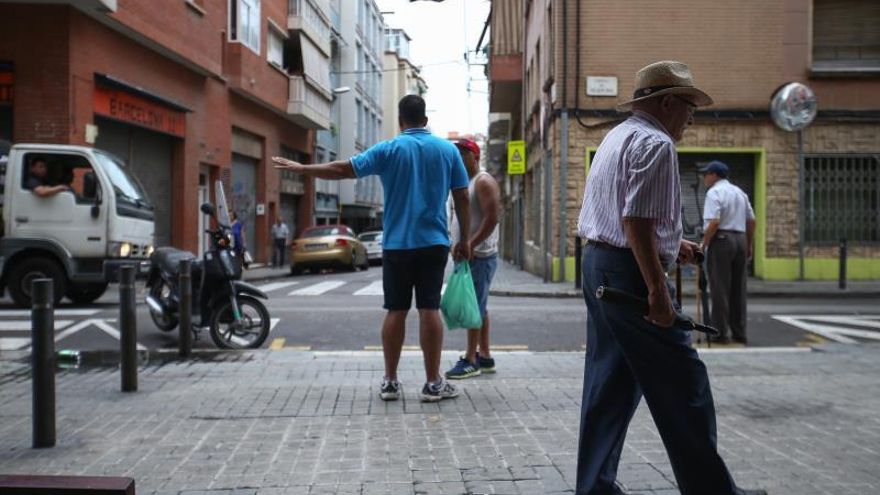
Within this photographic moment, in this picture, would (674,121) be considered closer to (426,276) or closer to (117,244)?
(426,276)

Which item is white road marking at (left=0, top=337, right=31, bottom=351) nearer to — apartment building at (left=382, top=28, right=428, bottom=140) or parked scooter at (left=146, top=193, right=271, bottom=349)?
parked scooter at (left=146, top=193, right=271, bottom=349)

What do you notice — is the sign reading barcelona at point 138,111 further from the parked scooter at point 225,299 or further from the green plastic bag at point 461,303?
the green plastic bag at point 461,303

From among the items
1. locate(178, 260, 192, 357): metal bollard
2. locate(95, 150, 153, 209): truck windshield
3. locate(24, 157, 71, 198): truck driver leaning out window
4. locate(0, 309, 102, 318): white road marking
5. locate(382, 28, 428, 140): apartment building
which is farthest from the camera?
locate(382, 28, 428, 140): apartment building

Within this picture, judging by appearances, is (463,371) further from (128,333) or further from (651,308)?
(651,308)

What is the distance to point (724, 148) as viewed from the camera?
16.6 m

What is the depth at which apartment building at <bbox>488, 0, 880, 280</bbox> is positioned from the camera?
16484 millimetres

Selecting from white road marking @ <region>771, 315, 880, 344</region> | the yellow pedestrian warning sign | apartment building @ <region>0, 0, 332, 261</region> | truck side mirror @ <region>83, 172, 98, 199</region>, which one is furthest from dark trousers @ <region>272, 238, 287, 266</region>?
white road marking @ <region>771, 315, 880, 344</region>

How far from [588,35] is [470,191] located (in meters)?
11.6

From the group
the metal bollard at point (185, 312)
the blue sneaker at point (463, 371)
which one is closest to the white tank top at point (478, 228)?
the blue sneaker at point (463, 371)

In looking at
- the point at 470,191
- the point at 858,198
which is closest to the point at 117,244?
the point at 470,191

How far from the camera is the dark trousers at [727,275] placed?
812cm

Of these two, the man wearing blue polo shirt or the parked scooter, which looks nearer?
the man wearing blue polo shirt

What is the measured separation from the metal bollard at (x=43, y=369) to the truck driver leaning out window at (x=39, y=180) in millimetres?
7685

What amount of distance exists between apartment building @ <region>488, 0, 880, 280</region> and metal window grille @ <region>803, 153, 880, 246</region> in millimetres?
21
